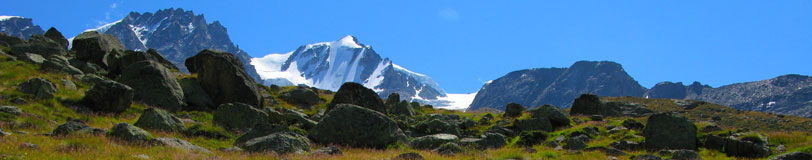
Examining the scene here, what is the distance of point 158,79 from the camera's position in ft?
111

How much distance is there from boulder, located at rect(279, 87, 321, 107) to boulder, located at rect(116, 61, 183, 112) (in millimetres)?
20173

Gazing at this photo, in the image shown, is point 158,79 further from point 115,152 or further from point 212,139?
point 115,152

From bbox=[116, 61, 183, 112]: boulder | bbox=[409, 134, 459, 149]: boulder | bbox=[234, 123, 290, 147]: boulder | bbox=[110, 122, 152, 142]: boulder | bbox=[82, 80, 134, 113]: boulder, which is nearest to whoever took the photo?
bbox=[110, 122, 152, 142]: boulder

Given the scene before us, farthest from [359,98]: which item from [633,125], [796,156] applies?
[796,156]

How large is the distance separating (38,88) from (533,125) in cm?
2995

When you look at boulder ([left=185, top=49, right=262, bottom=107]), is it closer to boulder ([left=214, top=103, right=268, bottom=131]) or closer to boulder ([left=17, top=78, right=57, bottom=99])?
boulder ([left=214, top=103, right=268, bottom=131])

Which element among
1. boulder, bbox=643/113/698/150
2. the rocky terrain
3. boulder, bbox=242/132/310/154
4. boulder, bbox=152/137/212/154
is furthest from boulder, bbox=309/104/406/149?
boulder, bbox=643/113/698/150

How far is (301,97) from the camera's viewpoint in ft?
185

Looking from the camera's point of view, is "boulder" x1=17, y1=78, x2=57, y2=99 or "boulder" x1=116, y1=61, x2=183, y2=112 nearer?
"boulder" x1=17, y1=78, x2=57, y2=99

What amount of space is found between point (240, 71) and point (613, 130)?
27080mm

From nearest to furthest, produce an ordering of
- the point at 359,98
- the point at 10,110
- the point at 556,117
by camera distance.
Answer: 1. the point at 10,110
2. the point at 556,117
3. the point at 359,98

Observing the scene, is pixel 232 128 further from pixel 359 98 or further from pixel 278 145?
pixel 359 98

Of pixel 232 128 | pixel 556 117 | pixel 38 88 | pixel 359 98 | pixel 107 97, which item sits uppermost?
pixel 359 98

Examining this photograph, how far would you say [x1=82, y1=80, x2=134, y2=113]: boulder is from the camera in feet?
90.7
